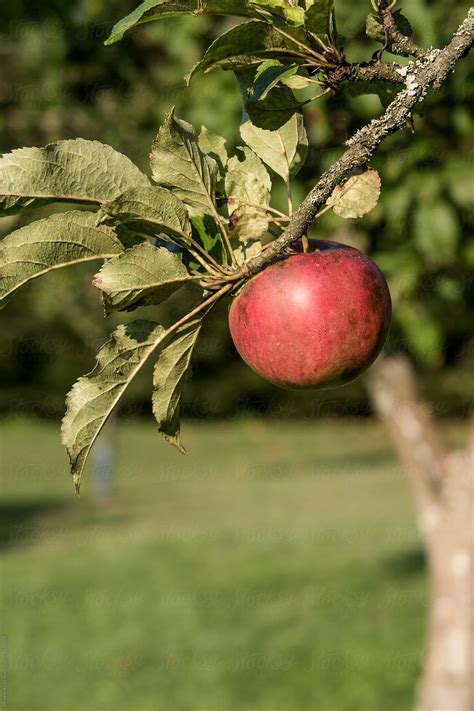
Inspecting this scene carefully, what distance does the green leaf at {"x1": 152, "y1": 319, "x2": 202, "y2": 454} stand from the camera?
0.97m

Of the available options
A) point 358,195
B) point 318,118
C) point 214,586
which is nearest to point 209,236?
point 358,195

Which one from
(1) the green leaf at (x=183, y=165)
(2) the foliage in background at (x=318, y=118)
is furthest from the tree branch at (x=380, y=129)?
(2) the foliage in background at (x=318, y=118)

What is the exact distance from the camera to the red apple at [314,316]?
0.96 meters

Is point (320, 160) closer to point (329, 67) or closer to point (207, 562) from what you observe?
point (329, 67)

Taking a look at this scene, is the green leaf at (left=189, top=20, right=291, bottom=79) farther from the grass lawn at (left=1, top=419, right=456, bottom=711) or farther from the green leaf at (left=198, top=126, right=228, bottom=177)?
the grass lawn at (left=1, top=419, right=456, bottom=711)

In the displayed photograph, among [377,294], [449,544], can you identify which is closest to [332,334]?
[377,294]

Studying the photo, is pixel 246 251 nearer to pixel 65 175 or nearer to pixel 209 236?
pixel 209 236

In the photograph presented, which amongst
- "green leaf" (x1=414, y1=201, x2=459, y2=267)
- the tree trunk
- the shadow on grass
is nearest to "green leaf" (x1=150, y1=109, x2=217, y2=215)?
"green leaf" (x1=414, y1=201, x2=459, y2=267)

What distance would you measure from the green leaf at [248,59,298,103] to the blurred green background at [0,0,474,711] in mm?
207

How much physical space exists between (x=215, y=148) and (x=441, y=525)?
4343 millimetres

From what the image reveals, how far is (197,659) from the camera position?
895cm

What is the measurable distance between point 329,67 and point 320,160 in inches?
85.3

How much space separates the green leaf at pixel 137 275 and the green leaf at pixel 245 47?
0.15 metres

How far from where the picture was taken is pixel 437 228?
10.1ft
